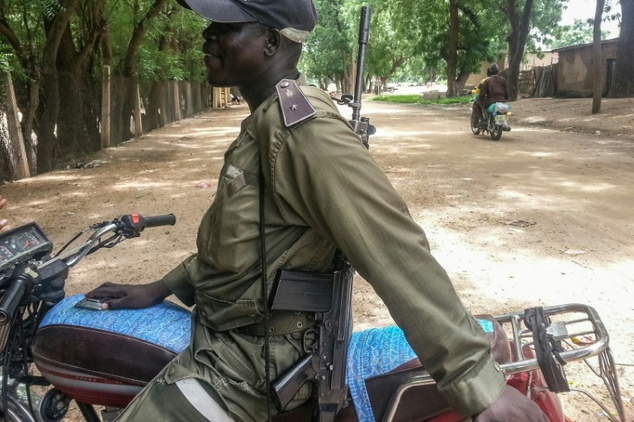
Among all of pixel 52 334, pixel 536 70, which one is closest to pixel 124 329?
pixel 52 334

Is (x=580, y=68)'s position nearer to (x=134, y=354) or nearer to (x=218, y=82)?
(x=218, y=82)

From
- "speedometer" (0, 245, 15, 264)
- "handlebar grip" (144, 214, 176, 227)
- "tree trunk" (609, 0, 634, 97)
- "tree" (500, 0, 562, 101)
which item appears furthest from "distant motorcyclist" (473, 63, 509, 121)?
"speedometer" (0, 245, 15, 264)

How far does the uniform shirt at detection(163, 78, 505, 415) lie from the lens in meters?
1.24

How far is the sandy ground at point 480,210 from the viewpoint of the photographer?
4270 millimetres

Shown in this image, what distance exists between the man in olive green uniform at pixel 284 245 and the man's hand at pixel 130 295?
0.75 feet

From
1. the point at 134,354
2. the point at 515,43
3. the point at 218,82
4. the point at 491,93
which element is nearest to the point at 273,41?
the point at 218,82

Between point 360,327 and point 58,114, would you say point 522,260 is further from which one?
point 58,114

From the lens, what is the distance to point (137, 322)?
1.66 meters

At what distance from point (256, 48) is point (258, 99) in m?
0.13

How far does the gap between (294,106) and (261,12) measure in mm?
312

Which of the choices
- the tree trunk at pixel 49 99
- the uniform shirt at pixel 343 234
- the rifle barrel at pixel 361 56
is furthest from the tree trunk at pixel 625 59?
the uniform shirt at pixel 343 234

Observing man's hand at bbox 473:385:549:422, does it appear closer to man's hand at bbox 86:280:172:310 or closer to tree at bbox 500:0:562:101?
man's hand at bbox 86:280:172:310

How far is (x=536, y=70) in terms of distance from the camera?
98.4 ft

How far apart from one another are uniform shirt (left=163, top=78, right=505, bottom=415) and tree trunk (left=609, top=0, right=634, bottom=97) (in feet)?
68.9
